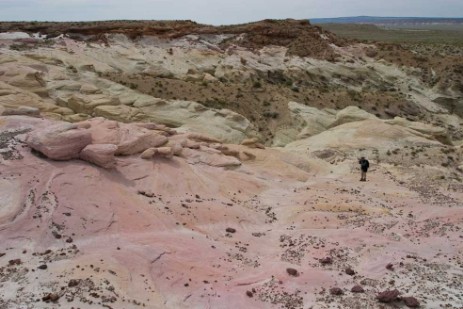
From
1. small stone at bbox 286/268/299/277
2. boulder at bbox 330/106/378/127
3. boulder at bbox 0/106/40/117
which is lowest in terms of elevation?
small stone at bbox 286/268/299/277

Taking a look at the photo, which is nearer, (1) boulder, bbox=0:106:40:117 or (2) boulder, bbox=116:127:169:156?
(2) boulder, bbox=116:127:169:156

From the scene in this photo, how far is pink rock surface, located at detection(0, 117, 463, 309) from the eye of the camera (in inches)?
579

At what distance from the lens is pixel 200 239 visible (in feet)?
60.5

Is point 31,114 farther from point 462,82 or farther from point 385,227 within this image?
point 462,82

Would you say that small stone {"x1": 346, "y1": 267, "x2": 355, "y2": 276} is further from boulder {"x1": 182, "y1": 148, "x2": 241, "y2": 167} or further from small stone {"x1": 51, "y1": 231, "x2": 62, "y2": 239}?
boulder {"x1": 182, "y1": 148, "x2": 241, "y2": 167}

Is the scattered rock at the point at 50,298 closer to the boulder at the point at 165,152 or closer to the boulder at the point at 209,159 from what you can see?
the boulder at the point at 165,152

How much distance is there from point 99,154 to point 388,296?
11.9 m

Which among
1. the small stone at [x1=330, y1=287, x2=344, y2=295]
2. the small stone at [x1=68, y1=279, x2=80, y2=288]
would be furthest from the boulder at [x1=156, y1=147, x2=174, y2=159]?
the small stone at [x1=330, y1=287, x2=344, y2=295]

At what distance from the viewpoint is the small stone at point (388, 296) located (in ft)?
48.6

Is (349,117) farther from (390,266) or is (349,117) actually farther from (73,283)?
(73,283)

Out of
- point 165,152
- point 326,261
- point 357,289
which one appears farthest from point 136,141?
point 357,289

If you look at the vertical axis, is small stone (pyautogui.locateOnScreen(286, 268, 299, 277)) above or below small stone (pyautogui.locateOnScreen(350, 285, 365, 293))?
above

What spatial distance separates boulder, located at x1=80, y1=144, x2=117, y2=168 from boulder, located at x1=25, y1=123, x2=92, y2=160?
0.29m

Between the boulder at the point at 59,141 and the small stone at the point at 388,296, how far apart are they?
12.4 meters
